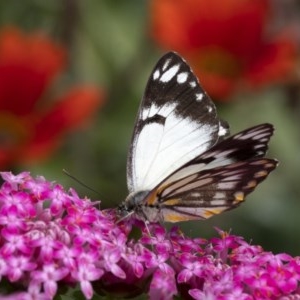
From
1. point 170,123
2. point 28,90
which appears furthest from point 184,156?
point 28,90

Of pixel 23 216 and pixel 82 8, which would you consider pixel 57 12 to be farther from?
pixel 23 216

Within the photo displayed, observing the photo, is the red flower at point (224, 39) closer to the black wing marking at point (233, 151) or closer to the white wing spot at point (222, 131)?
the white wing spot at point (222, 131)

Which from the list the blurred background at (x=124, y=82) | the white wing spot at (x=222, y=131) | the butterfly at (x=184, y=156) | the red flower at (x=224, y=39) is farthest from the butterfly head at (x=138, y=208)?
the red flower at (x=224, y=39)

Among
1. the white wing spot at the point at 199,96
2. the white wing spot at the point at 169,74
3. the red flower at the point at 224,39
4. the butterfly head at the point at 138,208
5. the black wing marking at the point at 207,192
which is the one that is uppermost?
the red flower at the point at 224,39

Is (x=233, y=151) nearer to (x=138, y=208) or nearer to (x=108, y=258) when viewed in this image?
(x=138, y=208)

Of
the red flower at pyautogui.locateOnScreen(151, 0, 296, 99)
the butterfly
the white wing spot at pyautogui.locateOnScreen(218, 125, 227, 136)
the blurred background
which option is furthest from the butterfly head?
the red flower at pyautogui.locateOnScreen(151, 0, 296, 99)

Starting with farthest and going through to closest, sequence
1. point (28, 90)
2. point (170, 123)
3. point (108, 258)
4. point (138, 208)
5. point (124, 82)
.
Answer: point (124, 82) < point (28, 90) < point (170, 123) < point (138, 208) < point (108, 258)

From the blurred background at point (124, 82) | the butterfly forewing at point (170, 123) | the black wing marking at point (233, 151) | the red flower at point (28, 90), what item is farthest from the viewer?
the blurred background at point (124, 82)

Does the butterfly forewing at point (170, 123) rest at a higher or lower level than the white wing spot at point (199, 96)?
lower
